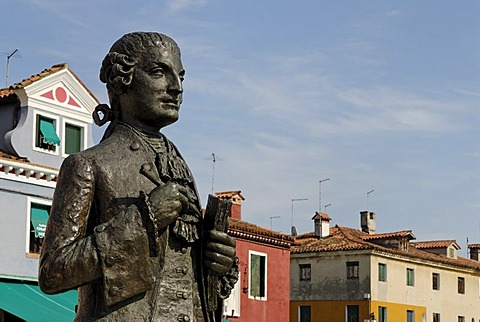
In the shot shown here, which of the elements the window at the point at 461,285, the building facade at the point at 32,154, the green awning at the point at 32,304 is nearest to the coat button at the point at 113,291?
the green awning at the point at 32,304

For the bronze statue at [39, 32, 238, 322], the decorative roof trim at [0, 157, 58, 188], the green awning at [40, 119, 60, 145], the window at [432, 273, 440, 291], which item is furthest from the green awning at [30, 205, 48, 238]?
the window at [432, 273, 440, 291]

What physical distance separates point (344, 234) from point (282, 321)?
42.6 ft

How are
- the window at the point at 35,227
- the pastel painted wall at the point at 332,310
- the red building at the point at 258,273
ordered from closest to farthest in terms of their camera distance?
the window at the point at 35,227
the red building at the point at 258,273
the pastel painted wall at the point at 332,310

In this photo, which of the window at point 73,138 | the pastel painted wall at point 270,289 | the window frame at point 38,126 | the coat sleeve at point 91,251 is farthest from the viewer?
the pastel painted wall at point 270,289

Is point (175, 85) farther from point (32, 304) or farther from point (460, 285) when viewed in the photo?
point (460, 285)

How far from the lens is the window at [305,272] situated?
47.9 m

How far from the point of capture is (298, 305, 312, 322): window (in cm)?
4789

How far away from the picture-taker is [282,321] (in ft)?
119

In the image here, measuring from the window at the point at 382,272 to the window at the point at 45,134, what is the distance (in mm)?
24657

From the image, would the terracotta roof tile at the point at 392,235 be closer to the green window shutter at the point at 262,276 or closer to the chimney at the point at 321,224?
the chimney at the point at 321,224

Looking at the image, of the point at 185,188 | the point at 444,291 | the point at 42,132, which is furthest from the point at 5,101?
the point at 444,291

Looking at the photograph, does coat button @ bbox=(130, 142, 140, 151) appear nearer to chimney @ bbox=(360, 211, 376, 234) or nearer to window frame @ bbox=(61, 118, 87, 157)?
window frame @ bbox=(61, 118, 87, 157)

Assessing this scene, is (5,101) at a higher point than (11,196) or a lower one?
higher

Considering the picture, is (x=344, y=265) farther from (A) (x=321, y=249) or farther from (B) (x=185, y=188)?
(B) (x=185, y=188)
